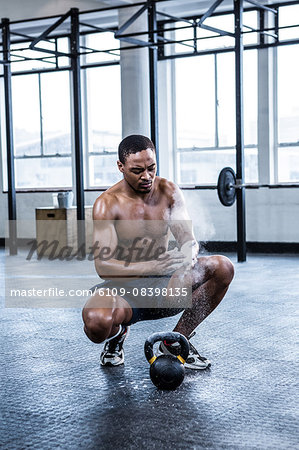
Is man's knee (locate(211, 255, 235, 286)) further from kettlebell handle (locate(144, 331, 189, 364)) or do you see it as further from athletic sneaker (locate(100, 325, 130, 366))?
athletic sneaker (locate(100, 325, 130, 366))

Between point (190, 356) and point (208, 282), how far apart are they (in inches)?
14.0

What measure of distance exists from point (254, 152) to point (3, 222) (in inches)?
153

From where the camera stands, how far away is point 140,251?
2.82m

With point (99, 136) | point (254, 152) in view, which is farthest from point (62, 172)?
point (254, 152)

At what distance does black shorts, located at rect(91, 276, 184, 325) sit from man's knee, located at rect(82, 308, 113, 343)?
16 centimetres

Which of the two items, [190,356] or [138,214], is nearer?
[138,214]

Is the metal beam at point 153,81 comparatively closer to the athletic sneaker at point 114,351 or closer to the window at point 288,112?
the window at point 288,112

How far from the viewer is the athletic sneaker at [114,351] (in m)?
2.94

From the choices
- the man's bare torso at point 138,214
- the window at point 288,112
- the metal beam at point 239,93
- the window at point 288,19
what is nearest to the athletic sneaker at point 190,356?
the man's bare torso at point 138,214

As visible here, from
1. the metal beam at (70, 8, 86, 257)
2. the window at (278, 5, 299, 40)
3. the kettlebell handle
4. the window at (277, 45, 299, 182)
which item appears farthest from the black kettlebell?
the window at (278, 5, 299, 40)

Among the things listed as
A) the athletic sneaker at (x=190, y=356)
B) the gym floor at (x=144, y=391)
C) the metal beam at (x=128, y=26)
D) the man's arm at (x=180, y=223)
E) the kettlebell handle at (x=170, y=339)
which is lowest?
the gym floor at (x=144, y=391)

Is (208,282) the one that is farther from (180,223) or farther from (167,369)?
(167,369)

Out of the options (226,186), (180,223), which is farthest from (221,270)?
(226,186)

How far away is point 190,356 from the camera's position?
2875 millimetres
